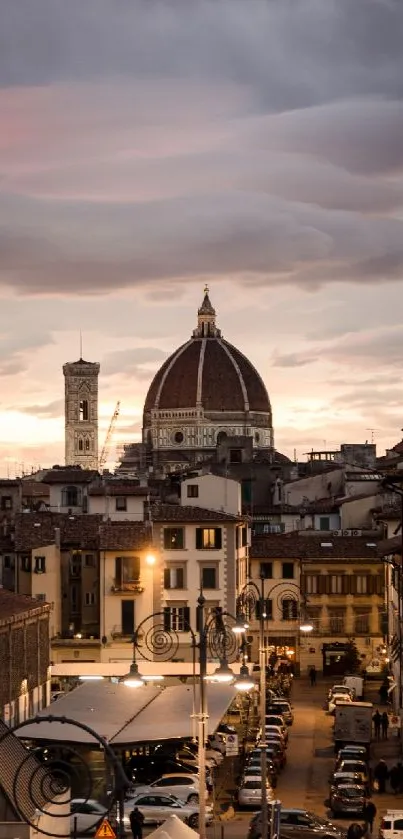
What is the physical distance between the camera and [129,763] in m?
43.8

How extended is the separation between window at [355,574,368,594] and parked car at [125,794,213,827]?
40.6m

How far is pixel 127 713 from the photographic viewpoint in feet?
149

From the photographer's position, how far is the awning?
135ft

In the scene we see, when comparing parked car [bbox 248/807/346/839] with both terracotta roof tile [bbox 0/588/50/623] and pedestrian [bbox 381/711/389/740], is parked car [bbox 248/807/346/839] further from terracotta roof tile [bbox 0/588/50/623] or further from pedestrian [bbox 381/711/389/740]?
pedestrian [bbox 381/711/389/740]

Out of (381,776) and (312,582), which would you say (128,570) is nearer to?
(312,582)

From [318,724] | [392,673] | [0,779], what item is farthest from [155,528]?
[0,779]

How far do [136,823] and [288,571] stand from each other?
46.4 meters

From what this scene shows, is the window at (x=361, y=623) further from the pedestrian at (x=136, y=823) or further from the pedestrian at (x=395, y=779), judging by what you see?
the pedestrian at (x=136, y=823)

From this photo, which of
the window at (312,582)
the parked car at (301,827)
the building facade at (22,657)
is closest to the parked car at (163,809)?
the parked car at (301,827)

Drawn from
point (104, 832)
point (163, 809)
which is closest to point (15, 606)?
point (163, 809)

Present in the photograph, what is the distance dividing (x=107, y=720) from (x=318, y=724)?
53.6 ft

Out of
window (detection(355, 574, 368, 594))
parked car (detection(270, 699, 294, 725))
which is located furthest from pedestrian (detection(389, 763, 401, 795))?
window (detection(355, 574, 368, 594))

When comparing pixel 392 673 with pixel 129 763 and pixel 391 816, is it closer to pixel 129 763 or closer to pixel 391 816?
pixel 129 763

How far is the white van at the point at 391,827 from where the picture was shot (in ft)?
119
